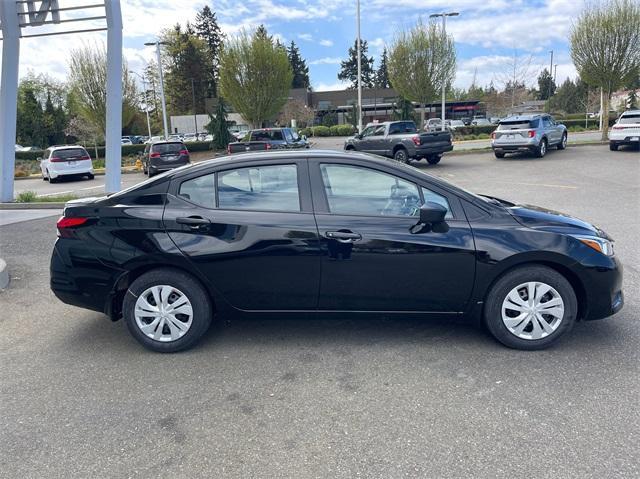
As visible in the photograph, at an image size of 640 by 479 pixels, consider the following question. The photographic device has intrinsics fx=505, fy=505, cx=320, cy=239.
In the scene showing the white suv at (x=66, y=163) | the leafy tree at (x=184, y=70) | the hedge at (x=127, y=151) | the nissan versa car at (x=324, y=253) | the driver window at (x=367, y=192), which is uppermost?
the leafy tree at (x=184, y=70)

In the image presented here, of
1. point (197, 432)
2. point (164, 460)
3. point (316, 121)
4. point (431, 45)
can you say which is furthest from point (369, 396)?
point (316, 121)

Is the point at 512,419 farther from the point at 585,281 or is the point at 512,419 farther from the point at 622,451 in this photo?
the point at 585,281

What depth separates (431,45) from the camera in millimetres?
27406

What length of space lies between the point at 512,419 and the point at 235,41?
3197cm

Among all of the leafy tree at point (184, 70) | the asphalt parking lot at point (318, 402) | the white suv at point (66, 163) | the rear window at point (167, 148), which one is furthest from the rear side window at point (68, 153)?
the leafy tree at point (184, 70)

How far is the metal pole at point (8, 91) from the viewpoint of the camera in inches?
484

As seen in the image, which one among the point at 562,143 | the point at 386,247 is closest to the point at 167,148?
the point at 562,143

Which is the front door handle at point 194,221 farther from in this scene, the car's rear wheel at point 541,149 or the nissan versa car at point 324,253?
the car's rear wheel at point 541,149

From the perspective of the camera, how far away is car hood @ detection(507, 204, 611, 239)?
391 centimetres

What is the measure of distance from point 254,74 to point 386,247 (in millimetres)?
29931

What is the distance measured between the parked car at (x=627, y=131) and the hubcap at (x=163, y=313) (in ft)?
72.6

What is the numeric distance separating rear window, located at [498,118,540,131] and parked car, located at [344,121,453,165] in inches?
117

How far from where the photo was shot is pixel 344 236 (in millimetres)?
3857

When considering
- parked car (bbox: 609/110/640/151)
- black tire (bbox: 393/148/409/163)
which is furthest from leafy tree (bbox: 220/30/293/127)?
parked car (bbox: 609/110/640/151)
